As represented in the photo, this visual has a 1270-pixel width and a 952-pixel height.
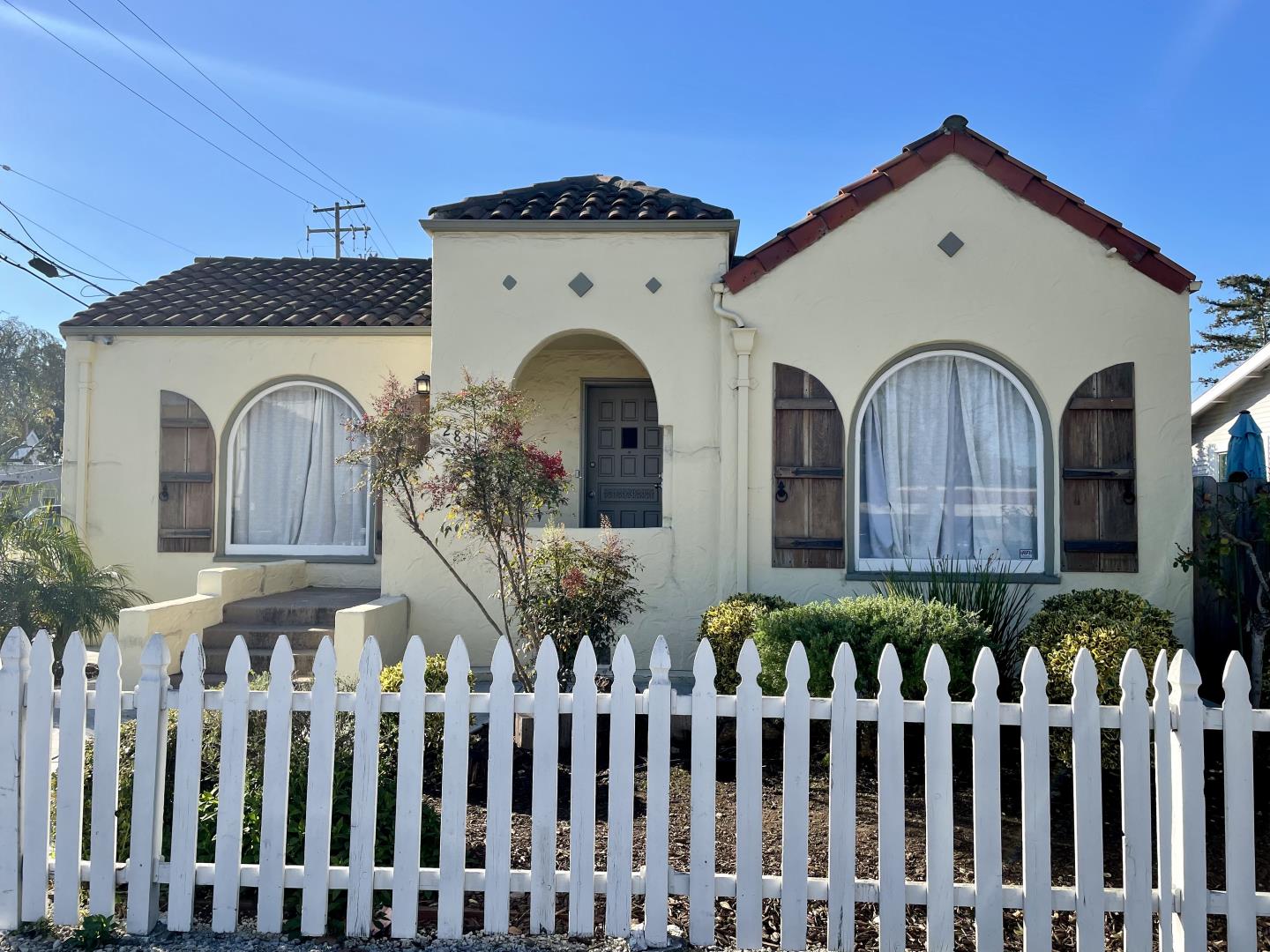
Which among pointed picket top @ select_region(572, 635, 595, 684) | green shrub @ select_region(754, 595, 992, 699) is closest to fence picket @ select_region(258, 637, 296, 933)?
pointed picket top @ select_region(572, 635, 595, 684)

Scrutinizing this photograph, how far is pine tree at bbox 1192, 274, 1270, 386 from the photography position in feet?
88.9

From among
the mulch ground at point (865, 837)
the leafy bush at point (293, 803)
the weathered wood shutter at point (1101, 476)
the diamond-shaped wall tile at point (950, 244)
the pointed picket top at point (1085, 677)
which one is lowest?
the mulch ground at point (865, 837)

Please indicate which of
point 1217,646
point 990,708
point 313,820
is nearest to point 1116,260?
point 1217,646

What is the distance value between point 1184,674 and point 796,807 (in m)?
1.39

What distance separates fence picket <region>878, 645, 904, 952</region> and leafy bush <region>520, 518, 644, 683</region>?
2778 mm

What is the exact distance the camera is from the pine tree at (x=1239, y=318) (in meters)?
27.1

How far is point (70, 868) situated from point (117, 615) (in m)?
5.72

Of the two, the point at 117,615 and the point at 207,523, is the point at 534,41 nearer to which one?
the point at 207,523

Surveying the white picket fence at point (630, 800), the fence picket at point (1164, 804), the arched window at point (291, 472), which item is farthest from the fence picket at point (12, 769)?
the arched window at point (291, 472)

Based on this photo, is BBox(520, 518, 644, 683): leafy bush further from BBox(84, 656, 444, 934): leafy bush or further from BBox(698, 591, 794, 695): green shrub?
BBox(84, 656, 444, 934): leafy bush

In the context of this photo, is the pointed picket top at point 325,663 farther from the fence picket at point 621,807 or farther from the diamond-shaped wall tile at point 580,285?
the diamond-shaped wall tile at point 580,285

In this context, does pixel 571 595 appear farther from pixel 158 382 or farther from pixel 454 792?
pixel 158 382

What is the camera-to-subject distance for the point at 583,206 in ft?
26.1

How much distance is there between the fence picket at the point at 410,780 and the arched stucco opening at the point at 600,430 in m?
6.52
